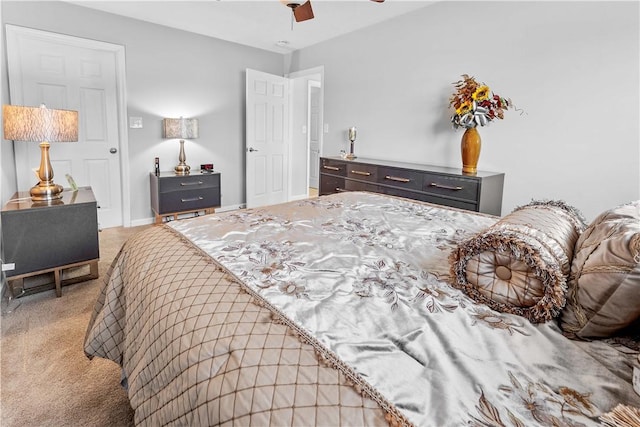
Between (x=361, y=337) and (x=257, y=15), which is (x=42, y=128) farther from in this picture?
(x=361, y=337)

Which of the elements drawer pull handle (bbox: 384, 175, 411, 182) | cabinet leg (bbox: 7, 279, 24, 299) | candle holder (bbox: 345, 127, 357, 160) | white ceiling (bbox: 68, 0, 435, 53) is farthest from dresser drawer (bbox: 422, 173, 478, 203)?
cabinet leg (bbox: 7, 279, 24, 299)

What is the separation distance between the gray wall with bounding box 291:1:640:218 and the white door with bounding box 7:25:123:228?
2.93 metres

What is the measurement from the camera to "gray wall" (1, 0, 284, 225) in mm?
3729

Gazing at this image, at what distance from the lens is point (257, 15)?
3.97 metres

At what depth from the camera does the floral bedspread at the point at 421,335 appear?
67 centimetres

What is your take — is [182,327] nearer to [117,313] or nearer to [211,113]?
[117,313]

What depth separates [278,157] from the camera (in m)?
5.66

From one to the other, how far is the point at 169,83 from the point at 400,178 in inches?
121

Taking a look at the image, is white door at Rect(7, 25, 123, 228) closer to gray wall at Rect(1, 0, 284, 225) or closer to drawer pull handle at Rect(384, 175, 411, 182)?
gray wall at Rect(1, 0, 284, 225)

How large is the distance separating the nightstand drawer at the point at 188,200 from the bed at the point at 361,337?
2.99m

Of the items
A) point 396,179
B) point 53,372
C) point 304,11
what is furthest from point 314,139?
point 53,372

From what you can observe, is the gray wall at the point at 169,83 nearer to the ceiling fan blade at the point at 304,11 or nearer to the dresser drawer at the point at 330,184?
the dresser drawer at the point at 330,184

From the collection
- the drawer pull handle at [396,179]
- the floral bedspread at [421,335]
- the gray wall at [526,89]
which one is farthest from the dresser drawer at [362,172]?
the floral bedspread at [421,335]

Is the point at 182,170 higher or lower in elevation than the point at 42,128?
lower
